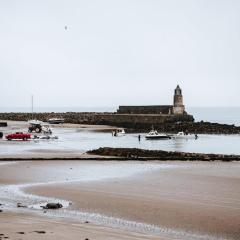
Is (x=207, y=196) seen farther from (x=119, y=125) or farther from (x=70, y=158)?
(x=119, y=125)

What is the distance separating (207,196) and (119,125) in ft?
256

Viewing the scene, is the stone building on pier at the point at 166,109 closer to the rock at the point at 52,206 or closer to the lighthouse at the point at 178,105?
the lighthouse at the point at 178,105

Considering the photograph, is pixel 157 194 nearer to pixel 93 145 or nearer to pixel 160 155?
pixel 160 155

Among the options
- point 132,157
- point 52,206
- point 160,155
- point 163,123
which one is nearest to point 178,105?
point 163,123

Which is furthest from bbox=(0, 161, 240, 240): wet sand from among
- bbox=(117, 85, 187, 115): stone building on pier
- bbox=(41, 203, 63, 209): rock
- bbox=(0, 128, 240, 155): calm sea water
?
bbox=(117, 85, 187, 115): stone building on pier

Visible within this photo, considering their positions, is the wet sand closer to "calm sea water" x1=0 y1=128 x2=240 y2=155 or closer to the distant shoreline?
the distant shoreline

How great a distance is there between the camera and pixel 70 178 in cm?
2144

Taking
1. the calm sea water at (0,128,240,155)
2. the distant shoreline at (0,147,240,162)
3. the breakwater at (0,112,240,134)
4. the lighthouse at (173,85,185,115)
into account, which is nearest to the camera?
the distant shoreline at (0,147,240,162)

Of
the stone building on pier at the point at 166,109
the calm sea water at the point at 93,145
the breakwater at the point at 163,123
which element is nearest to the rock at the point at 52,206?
the calm sea water at the point at 93,145

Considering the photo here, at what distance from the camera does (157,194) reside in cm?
1705

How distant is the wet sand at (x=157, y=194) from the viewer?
12508mm

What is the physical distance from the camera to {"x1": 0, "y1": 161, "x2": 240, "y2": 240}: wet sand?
12.5 m

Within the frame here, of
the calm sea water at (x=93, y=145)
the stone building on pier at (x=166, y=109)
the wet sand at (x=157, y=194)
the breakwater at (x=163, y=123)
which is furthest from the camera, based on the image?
the stone building on pier at (x=166, y=109)

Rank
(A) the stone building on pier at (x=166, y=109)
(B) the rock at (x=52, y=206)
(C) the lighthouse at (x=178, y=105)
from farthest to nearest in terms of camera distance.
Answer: (A) the stone building on pier at (x=166, y=109), (C) the lighthouse at (x=178, y=105), (B) the rock at (x=52, y=206)
